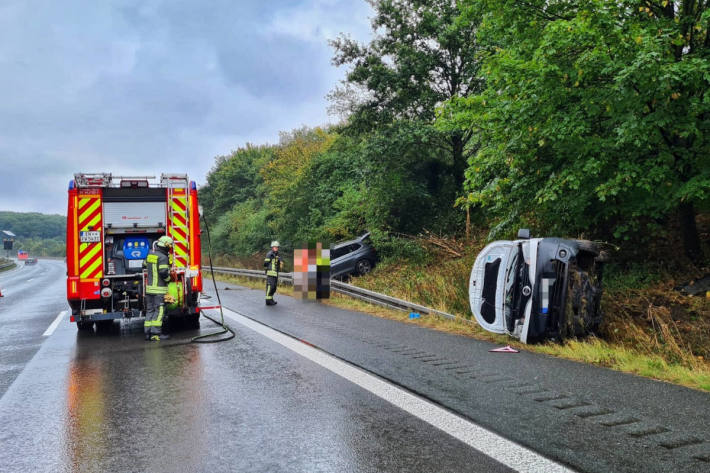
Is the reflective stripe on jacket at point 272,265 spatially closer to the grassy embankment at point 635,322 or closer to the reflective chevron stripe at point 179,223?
the grassy embankment at point 635,322

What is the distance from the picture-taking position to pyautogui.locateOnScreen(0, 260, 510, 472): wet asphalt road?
3.36m

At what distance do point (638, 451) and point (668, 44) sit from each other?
6515mm

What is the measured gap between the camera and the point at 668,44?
7457 millimetres

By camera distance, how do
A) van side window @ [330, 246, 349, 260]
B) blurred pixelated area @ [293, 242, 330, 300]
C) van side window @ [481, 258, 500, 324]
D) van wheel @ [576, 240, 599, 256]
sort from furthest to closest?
van side window @ [330, 246, 349, 260], blurred pixelated area @ [293, 242, 330, 300], van side window @ [481, 258, 500, 324], van wheel @ [576, 240, 599, 256]

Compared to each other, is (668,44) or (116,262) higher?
(668,44)

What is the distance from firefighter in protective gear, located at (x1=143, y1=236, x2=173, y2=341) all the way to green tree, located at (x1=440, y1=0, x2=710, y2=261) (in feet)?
20.0

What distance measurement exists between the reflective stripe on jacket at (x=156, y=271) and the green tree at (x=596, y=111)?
6081 millimetres

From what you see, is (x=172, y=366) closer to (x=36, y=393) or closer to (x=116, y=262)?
(x=36, y=393)

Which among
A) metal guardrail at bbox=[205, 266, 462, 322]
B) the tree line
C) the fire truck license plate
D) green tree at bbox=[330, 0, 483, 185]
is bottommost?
metal guardrail at bbox=[205, 266, 462, 322]

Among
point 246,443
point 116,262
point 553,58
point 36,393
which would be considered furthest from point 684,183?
point 116,262

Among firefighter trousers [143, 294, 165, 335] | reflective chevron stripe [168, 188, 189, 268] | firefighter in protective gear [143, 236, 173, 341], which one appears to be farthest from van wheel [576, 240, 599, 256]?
reflective chevron stripe [168, 188, 189, 268]

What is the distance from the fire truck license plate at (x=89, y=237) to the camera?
29.6ft

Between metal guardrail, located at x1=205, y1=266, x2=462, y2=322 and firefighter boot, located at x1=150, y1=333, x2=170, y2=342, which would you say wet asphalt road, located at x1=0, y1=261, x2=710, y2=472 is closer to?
firefighter boot, located at x1=150, y1=333, x2=170, y2=342

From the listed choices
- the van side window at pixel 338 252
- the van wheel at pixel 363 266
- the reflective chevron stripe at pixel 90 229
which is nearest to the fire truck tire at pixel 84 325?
the reflective chevron stripe at pixel 90 229
